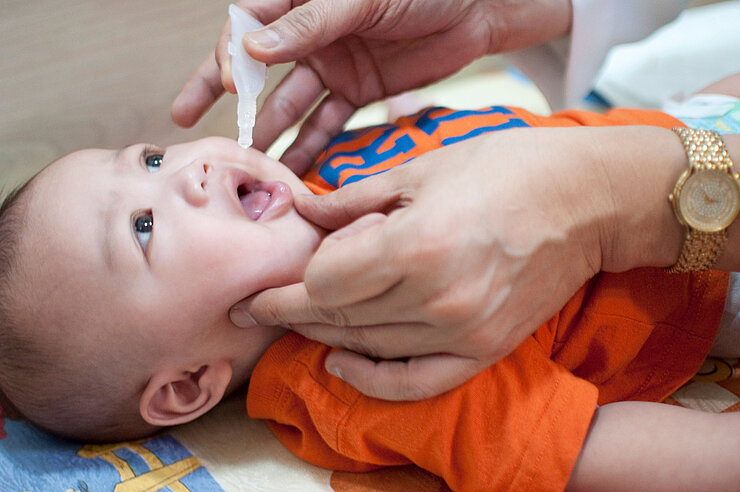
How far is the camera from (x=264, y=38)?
973 mm

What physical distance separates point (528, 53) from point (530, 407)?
3.20 feet

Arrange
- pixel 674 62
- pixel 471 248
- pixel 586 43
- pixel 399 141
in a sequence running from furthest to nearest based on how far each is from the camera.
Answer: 1. pixel 674 62
2. pixel 586 43
3. pixel 399 141
4. pixel 471 248

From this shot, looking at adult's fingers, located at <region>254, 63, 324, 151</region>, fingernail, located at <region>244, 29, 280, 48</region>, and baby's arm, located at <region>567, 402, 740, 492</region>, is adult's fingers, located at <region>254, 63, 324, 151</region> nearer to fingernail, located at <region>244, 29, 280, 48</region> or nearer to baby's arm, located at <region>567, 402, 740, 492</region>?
fingernail, located at <region>244, 29, 280, 48</region>

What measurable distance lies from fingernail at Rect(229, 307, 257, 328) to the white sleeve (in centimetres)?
95

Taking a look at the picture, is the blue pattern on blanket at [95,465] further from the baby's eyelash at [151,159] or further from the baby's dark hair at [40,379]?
the baby's eyelash at [151,159]

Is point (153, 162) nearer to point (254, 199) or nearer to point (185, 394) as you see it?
point (254, 199)

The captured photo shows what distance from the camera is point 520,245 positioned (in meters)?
0.73

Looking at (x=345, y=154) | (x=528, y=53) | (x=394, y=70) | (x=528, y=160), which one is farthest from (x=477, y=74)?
(x=528, y=160)

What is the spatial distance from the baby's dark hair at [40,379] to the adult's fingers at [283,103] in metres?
0.43

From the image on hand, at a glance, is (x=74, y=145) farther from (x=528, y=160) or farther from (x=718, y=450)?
(x=718, y=450)

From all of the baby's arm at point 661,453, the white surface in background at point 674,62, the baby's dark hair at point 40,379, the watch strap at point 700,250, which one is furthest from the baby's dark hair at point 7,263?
the white surface in background at point 674,62

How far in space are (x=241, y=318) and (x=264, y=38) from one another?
422mm

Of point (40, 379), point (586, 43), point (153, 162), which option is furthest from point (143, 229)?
point (586, 43)

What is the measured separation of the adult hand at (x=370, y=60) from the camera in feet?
3.88
